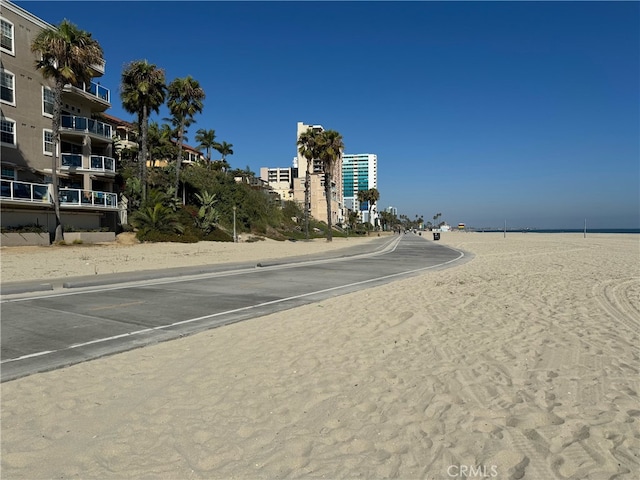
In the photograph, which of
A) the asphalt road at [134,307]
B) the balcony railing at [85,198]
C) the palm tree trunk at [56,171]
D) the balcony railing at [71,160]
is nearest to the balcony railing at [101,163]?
the balcony railing at [71,160]

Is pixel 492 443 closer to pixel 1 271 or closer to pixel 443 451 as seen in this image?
pixel 443 451

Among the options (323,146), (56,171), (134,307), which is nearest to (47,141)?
(56,171)

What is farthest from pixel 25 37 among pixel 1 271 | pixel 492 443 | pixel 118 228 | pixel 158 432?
pixel 492 443

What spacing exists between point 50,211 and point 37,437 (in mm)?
30416

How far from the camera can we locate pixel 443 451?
323cm

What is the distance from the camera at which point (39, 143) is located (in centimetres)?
2917

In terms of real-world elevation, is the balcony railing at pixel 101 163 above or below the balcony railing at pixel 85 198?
above

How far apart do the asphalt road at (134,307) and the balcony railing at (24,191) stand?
15717 millimetres

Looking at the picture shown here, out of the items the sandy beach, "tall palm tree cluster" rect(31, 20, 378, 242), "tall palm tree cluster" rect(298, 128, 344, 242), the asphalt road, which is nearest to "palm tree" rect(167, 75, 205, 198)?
"tall palm tree cluster" rect(31, 20, 378, 242)

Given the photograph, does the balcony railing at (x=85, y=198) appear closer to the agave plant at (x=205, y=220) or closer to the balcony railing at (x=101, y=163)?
the balcony railing at (x=101, y=163)

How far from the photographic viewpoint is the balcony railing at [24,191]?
934 inches

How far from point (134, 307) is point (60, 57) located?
25596 millimetres

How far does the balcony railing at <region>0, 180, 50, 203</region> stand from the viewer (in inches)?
934

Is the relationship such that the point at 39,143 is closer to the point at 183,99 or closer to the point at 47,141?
the point at 47,141
